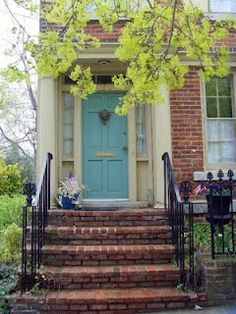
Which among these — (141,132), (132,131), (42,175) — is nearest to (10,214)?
(42,175)

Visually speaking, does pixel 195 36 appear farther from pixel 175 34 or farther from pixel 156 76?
pixel 156 76

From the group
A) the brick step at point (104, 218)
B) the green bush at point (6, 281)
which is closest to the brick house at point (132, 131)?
the brick step at point (104, 218)

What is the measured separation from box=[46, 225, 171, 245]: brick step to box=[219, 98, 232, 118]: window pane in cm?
295

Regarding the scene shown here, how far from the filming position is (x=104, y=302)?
185 inches

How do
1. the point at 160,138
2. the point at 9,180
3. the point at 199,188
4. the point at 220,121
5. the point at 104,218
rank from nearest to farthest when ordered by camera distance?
the point at 104,218 < the point at 199,188 < the point at 160,138 < the point at 220,121 < the point at 9,180

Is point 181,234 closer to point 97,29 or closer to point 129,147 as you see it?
point 129,147

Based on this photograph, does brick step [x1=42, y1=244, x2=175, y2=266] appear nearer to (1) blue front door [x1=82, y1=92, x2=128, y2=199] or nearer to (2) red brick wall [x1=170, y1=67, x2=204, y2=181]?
(2) red brick wall [x1=170, y1=67, x2=204, y2=181]

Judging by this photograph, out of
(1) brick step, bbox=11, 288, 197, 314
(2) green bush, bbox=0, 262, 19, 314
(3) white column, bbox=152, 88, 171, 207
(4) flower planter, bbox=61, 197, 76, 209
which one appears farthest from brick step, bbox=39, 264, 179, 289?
(3) white column, bbox=152, 88, 171, 207

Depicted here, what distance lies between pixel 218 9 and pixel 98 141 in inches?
139

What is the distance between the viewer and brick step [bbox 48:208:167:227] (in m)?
6.27

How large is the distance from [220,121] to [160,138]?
1355mm

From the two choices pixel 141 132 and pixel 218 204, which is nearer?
pixel 218 204

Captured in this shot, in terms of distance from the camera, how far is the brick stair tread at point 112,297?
15.3 ft

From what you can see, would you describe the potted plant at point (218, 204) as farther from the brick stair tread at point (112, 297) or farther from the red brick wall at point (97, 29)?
the red brick wall at point (97, 29)
